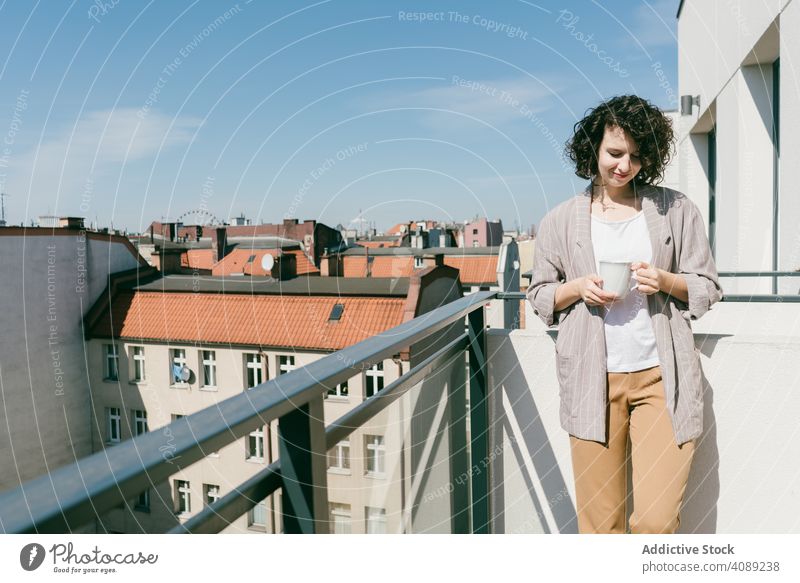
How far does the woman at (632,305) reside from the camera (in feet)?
6.26

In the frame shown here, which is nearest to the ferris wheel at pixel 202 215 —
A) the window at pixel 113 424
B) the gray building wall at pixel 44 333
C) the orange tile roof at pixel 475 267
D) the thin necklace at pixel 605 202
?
the thin necklace at pixel 605 202

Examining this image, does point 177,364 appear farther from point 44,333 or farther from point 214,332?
point 44,333

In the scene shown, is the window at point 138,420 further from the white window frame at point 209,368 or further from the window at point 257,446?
the window at point 257,446

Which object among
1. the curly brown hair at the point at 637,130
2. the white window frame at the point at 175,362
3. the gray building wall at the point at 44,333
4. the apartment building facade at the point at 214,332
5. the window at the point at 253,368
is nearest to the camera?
the curly brown hair at the point at 637,130

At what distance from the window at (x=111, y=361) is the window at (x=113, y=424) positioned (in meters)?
1.49

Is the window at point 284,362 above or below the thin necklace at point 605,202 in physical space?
below

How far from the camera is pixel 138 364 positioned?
90.8 feet

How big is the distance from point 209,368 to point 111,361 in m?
7.04

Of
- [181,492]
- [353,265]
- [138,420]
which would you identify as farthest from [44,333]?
[181,492]

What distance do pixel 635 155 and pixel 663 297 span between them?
0.44m

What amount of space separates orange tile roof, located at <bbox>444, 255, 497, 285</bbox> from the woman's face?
29630 mm

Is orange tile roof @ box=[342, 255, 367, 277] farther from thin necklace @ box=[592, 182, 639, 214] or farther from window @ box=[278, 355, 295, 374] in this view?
thin necklace @ box=[592, 182, 639, 214]

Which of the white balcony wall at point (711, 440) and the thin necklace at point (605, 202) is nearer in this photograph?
the thin necklace at point (605, 202)
